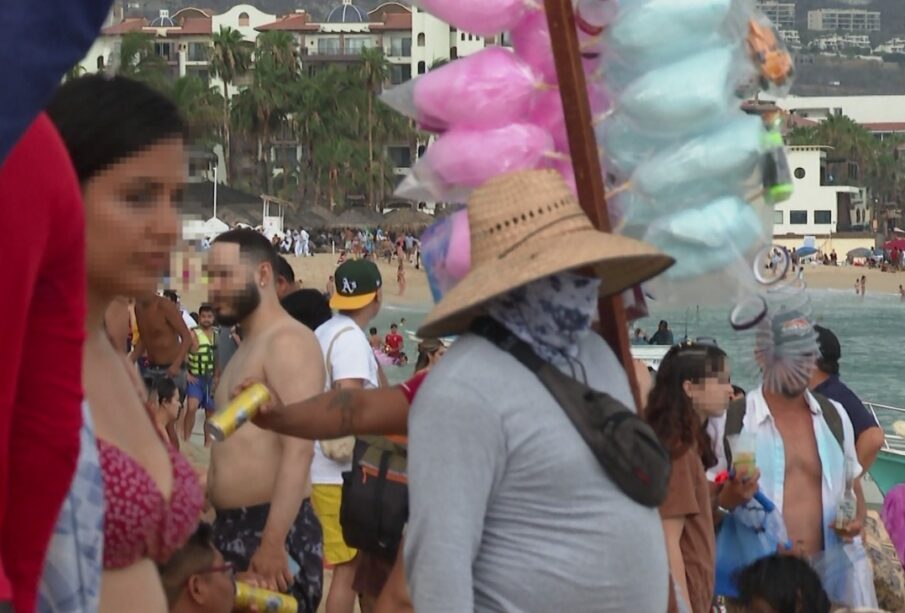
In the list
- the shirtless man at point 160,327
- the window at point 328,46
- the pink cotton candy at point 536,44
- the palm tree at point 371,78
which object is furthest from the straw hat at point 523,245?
the window at point 328,46

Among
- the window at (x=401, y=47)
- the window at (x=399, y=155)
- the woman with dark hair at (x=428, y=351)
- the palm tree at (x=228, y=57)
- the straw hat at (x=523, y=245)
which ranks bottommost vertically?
the woman with dark hair at (x=428, y=351)

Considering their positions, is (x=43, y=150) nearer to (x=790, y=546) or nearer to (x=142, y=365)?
(x=790, y=546)

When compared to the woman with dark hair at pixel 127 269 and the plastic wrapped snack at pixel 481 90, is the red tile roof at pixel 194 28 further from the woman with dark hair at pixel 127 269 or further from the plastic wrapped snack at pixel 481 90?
the woman with dark hair at pixel 127 269

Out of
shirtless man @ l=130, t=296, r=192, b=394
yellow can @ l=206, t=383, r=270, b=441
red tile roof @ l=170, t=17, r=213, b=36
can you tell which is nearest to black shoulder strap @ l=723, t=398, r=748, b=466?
shirtless man @ l=130, t=296, r=192, b=394

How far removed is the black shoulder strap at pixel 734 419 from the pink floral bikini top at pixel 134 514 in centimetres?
384

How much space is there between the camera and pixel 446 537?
2852 mm

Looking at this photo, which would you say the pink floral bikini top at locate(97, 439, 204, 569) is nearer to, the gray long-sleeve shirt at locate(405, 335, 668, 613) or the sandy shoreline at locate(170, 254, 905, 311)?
the sandy shoreline at locate(170, 254, 905, 311)

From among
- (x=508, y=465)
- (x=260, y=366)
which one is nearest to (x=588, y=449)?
(x=508, y=465)

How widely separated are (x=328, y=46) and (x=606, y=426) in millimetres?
125849

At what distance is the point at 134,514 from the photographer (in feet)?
8.07

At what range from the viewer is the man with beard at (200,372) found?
13.7 meters

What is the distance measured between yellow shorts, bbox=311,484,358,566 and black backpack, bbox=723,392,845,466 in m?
1.62

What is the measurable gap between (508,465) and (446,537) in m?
0.17

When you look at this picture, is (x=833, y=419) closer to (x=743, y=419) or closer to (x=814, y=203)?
(x=743, y=419)
